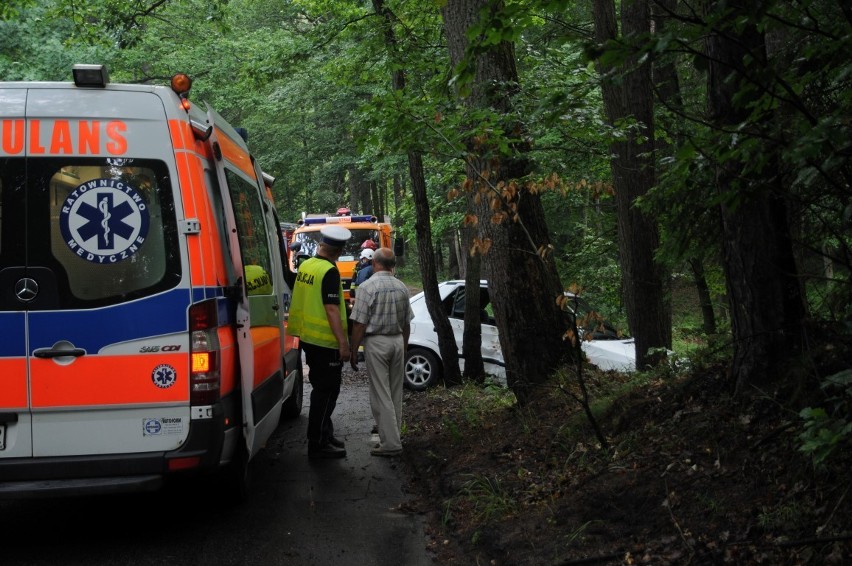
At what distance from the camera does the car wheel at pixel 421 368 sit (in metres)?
12.1

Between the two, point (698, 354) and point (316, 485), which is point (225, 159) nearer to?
point (316, 485)

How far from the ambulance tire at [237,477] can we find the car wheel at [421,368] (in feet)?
19.5

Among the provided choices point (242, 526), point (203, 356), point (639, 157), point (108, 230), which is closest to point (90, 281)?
point (108, 230)

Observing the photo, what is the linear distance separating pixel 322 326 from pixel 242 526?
7.34 ft

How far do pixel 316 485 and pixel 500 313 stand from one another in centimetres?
235

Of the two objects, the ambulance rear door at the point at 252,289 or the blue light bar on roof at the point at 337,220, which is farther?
the blue light bar on roof at the point at 337,220

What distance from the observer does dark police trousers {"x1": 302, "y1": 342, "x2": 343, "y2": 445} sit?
757 centimetres

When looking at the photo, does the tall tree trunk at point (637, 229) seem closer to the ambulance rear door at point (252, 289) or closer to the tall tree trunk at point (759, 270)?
the ambulance rear door at point (252, 289)

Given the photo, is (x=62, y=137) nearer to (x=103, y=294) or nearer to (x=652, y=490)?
(x=103, y=294)

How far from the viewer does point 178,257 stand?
192 inches

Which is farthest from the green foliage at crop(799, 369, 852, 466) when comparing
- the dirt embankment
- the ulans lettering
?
the ulans lettering

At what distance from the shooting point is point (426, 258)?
40.1ft

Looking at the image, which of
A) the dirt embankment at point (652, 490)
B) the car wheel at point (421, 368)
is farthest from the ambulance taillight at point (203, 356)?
the car wheel at point (421, 368)


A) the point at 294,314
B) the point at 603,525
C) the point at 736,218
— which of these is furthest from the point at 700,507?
the point at 294,314
